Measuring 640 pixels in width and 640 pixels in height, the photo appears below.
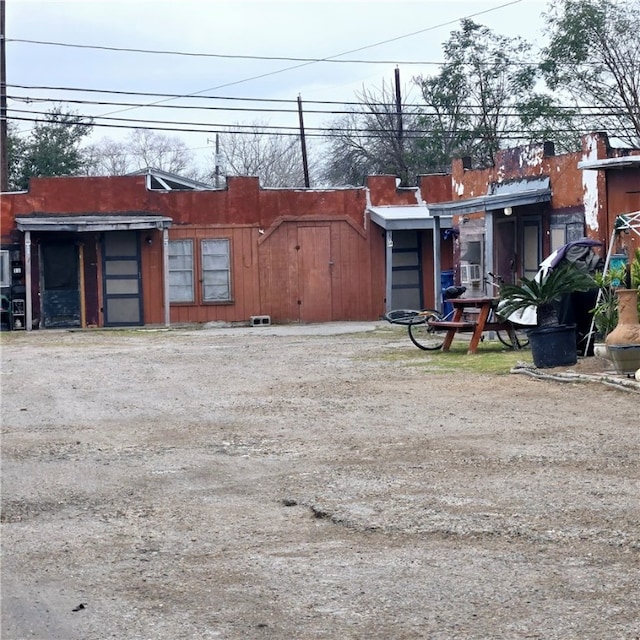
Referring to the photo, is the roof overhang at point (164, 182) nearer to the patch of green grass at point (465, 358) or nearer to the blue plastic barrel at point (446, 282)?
the blue plastic barrel at point (446, 282)

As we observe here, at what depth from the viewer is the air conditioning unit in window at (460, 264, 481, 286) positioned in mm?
20944

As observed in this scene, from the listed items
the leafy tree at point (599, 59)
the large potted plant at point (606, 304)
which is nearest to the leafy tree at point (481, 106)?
the leafy tree at point (599, 59)

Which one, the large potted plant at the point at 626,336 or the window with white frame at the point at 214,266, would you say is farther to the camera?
the window with white frame at the point at 214,266

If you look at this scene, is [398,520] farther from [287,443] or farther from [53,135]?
[53,135]

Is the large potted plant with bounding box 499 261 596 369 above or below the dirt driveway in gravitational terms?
above

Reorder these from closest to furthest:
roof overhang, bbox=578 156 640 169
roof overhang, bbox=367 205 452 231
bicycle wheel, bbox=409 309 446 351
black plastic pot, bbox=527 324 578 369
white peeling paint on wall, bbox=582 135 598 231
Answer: black plastic pot, bbox=527 324 578 369
roof overhang, bbox=578 156 640 169
white peeling paint on wall, bbox=582 135 598 231
bicycle wheel, bbox=409 309 446 351
roof overhang, bbox=367 205 452 231

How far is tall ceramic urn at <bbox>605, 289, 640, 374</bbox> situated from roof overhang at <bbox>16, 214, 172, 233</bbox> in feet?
51.5

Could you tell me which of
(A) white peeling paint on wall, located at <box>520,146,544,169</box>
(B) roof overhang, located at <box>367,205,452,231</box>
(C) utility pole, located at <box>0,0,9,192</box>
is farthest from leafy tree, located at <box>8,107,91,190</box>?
(A) white peeling paint on wall, located at <box>520,146,544,169</box>

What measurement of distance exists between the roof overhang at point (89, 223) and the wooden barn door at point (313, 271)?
11.3 feet

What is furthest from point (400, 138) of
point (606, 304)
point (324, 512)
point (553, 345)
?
point (324, 512)

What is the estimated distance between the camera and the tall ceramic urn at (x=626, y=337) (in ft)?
38.5

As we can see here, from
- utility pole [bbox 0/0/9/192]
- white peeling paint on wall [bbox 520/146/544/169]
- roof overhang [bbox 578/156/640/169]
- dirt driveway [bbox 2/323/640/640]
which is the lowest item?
dirt driveway [bbox 2/323/640/640]

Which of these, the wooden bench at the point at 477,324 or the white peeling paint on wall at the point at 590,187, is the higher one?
the white peeling paint on wall at the point at 590,187

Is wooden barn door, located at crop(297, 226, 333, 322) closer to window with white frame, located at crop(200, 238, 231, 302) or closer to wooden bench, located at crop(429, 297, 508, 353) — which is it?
window with white frame, located at crop(200, 238, 231, 302)
